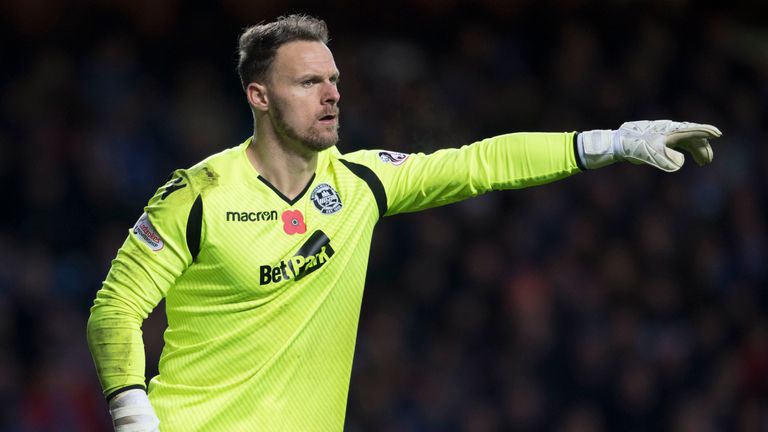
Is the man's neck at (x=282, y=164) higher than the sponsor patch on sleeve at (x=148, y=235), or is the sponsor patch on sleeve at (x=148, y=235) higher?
the man's neck at (x=282, y=164)

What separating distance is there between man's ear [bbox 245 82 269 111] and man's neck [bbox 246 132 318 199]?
135 mm

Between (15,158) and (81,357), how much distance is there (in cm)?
179

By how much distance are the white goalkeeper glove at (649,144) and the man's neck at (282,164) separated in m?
1.06

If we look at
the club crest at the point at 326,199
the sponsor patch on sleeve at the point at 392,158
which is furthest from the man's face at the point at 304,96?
the sponsor patch on sleeve at the point at 392,158

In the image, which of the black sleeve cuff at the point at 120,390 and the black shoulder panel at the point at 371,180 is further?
the black shoulder panel at the point at 371,180

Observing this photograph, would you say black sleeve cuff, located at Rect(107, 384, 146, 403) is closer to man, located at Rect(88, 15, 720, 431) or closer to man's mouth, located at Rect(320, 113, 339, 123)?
man, located at Rect(88, 15, 720, 431)

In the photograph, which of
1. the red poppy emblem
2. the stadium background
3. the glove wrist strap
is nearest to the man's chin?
the red poppy emblem

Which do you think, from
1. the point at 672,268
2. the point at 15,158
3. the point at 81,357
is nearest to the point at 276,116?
the point at 81,357

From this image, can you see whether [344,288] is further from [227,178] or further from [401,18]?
[401,18]

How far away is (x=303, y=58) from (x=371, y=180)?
0.55 m

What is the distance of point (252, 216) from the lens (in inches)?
169

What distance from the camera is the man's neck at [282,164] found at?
4.44 m

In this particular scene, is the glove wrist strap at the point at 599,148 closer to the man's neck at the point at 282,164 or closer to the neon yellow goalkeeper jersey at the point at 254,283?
the neon yellow goalkeeper jersey at the point at 254,283

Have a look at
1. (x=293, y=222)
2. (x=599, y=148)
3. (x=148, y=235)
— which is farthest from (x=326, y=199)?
(x=599, y=148)
